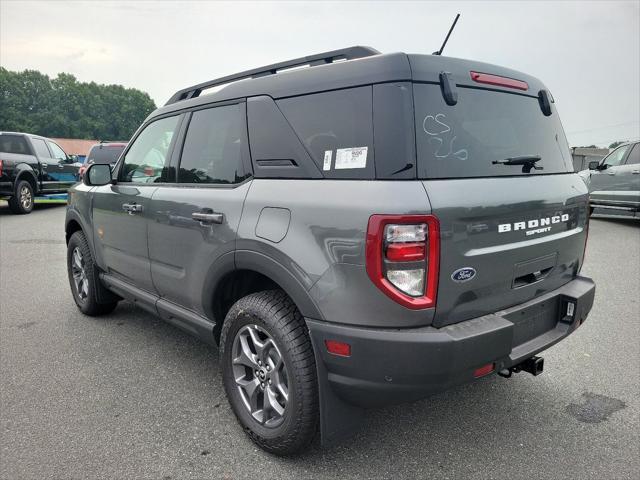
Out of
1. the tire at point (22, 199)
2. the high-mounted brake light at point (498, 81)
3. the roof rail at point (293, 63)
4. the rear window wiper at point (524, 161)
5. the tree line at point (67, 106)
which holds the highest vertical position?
the tree line at point (67, 106)

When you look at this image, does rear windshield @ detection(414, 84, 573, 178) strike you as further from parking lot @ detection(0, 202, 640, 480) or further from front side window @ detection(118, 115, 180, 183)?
front side window @ detection(118, 115, 180, 183)

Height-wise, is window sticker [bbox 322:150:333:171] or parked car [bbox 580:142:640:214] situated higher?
window sticker [bbox 322:150:333:171]

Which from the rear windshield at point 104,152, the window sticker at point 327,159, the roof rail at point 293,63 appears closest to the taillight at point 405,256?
the window sticker at point 327,159

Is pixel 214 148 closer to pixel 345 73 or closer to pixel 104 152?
pixel 345 73

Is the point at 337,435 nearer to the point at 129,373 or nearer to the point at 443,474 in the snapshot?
the point at 443,474

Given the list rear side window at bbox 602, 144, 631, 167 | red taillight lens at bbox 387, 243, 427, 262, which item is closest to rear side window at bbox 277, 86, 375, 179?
red taillight lens at bbox 387, 243, 427, 262

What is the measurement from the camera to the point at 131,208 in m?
3.48

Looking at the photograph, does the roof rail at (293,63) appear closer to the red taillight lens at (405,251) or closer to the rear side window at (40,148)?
the red taillight lens at (405,251)

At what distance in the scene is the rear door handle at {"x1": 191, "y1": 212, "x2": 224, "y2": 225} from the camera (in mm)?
2631

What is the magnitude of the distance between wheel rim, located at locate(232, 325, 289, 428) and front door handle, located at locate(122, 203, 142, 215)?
1380mm

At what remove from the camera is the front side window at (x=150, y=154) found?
11.0 feet

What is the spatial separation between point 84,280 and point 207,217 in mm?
2487

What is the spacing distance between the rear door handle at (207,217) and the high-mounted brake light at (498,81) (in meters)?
1.50

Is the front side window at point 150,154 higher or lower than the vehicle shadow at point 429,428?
higher
